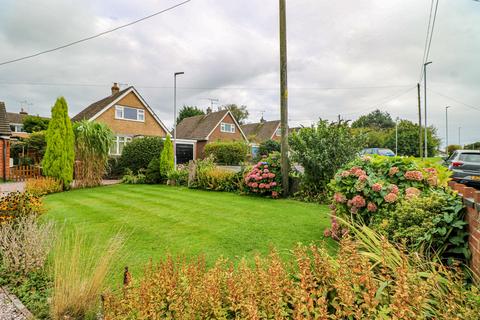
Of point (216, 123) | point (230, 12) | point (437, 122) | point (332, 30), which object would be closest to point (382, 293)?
point (230, 12)

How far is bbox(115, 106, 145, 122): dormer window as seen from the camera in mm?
22688

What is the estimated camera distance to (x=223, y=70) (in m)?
18.2

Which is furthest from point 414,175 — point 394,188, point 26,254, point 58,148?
point 58,148

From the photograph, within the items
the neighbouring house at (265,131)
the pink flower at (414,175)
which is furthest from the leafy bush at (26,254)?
the neighbouring house at (265,131)

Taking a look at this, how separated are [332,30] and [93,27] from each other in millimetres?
10408

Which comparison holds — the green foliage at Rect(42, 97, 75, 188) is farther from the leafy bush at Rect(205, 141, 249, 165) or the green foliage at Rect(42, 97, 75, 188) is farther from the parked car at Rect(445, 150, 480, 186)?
the parked car at Rect(445, 150, 480, 186)

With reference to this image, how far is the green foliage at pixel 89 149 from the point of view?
1262cm

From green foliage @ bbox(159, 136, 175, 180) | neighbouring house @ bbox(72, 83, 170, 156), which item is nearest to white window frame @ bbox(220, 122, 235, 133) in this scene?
neighbouring house @ bbox(72, 83, 170, 156)

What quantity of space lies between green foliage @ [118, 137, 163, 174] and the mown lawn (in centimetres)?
868

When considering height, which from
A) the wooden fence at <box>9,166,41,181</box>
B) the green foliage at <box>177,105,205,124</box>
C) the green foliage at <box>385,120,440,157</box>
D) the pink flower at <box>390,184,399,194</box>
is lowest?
the wooden fence at <box>9,166,41,181</box>

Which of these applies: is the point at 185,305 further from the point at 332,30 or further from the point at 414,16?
the point at 414,16

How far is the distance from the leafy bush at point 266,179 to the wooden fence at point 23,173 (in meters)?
14.5

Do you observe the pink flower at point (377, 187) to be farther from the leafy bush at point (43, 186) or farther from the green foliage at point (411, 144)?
the green foliage at point (411, 144)

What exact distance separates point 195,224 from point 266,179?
405cm
